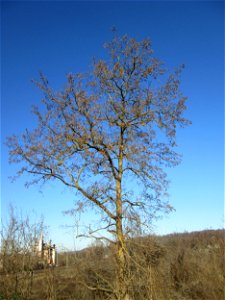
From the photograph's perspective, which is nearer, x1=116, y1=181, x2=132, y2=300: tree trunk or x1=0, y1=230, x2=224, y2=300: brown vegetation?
x1=116, y1=181, x2=132, y2=300: tree trunk

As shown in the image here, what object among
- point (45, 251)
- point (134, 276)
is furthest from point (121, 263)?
point (45, 251)

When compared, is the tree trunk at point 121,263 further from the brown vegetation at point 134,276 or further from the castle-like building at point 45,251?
the castle-like building at point 45,251

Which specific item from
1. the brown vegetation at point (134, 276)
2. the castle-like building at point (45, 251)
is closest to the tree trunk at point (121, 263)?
the brown vegetation at point (134, 276)

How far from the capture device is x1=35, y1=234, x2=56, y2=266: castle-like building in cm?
1485

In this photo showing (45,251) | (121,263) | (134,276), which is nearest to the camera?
(134,276)

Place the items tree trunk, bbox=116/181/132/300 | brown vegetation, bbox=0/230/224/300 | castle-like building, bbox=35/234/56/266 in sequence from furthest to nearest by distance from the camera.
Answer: castle-like building, bbox=35/234/56/266 → brown vegetation, bbox=0/230/224/300 → tree trunk, bbox=116/181/132/300

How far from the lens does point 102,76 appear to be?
16.5 meters

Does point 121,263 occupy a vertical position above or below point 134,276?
above

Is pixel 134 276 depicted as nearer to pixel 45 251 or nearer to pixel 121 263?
pixel 121 263

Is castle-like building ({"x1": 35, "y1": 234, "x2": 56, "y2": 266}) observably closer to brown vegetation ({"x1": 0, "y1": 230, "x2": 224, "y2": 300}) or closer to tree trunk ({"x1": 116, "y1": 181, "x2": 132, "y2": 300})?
brown vegetation ({"x1": 0, "y1": 230, "x2": 224, "y2": 300})

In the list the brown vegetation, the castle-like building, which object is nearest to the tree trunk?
the brown vegetation

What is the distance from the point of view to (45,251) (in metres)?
15.8

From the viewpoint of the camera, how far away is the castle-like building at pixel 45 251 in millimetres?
14851

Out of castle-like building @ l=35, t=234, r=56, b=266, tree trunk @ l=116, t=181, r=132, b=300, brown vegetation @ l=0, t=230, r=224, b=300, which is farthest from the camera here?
castle-like building @ l=35, t=234, r=56, b=266
